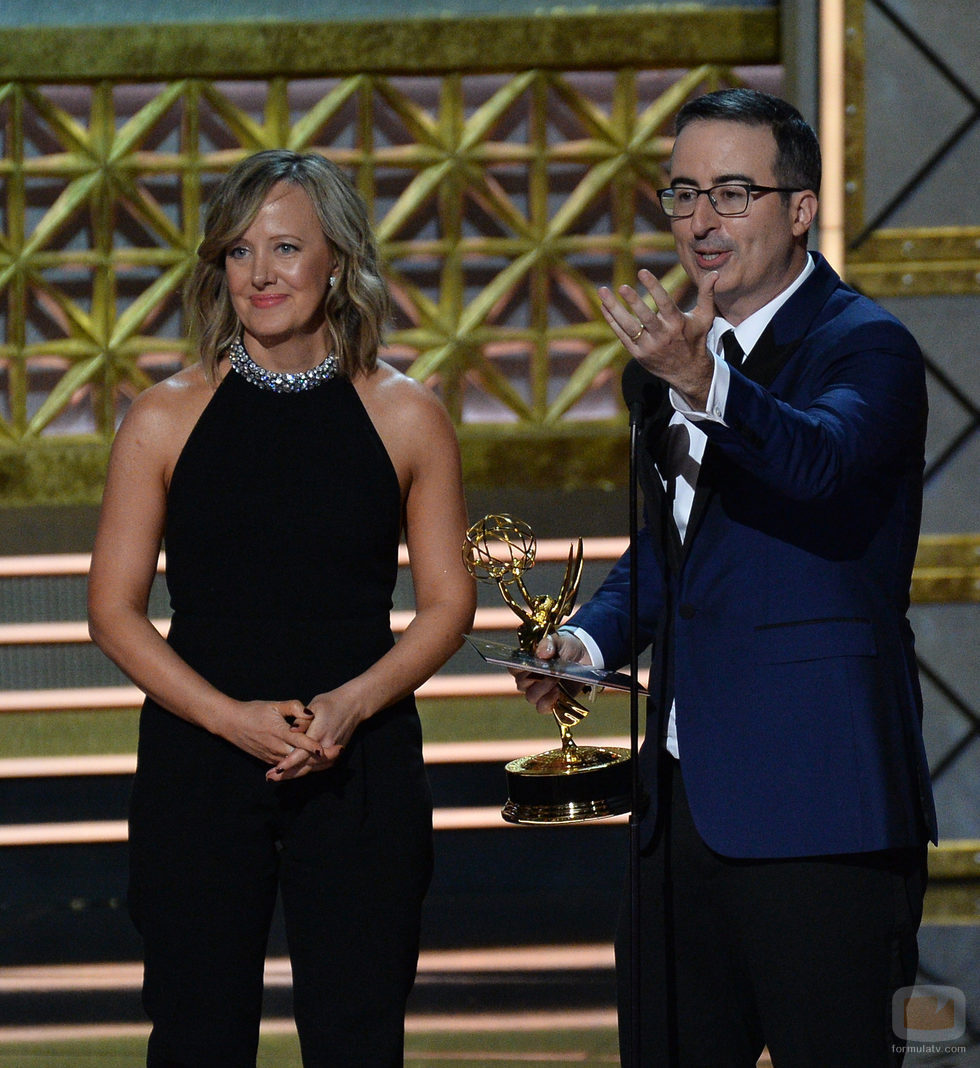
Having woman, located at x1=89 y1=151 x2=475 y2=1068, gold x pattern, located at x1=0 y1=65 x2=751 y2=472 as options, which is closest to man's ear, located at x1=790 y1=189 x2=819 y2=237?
woman, located at x1=89 y1=151 x2=475 y2=1068

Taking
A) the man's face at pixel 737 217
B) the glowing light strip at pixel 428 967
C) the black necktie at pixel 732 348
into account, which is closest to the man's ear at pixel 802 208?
the man's face at pixel 737 217

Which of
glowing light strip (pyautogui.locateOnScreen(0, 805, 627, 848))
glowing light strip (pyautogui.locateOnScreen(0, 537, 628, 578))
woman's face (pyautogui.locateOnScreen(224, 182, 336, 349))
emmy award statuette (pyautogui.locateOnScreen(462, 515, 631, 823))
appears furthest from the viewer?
glowing light strip (pyautogui.locateOnScreen(0, 537, 628, 578))

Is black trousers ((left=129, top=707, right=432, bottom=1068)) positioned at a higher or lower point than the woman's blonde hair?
lower

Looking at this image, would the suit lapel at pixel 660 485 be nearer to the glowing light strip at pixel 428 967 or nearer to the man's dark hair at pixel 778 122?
the man's dark hair at pixel 778 122

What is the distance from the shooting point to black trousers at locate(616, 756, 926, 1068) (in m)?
1.61

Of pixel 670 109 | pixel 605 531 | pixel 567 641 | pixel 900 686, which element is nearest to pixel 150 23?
pixel 670 109

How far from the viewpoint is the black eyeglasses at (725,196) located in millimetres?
1663

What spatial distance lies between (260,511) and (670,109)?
327 centimetres

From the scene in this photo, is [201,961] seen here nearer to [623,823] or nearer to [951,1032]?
[951,1032]

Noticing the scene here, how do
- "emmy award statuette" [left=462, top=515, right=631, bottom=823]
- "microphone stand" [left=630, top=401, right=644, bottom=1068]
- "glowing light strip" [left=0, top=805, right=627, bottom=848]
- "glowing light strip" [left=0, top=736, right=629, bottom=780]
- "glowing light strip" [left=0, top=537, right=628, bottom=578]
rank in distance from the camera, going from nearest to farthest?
"microphone stand" [left=630, top=401, right=644, bottom=1068]
"emmy award statuette" [left=462, top=515, right=631, bottom=823]
"glowing light strip" [left=0, top=805, right=627, bottom=848]
"glowing light strip" [left=0, top=736, right=629, bottom=780]
"glowing light strip" [left=0, top=537, right=628, bottom=578]

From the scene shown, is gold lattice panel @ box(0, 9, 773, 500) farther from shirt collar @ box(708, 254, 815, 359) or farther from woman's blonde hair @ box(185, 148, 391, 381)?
shirt collar @ box(708, 254, 815, 359)

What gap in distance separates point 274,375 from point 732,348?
0.64 meters

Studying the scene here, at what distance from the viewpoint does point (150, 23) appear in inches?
189

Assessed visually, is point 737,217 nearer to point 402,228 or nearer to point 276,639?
point 276,639
